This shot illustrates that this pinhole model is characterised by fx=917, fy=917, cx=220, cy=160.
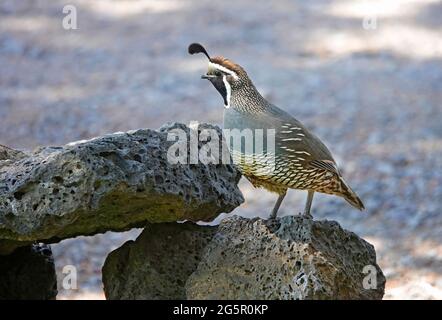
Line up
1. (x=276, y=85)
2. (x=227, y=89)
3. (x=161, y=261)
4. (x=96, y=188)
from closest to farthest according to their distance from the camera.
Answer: (x=96, y=188), (x=227, y=89), (x=161, y=261), (x=276, y=85)

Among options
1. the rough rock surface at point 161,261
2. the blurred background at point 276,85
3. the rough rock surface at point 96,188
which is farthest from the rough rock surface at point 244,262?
the blurred background at point 276,85

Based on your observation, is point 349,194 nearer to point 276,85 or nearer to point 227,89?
point 227,89

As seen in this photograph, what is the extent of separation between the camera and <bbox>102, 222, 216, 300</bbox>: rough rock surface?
470cm

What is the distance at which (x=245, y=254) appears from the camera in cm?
434

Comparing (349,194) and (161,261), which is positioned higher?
(349,194)

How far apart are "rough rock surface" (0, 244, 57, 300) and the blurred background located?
69.3 inches

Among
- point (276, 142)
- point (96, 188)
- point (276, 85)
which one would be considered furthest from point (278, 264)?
point (276, 85)

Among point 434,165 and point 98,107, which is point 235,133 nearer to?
point 434,165

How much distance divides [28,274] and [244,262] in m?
1.63

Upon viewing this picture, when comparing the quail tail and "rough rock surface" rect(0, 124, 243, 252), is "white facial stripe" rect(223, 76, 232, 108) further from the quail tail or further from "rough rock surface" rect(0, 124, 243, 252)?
the quail tail

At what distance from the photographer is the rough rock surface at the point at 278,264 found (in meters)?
4.17

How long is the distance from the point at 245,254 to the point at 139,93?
6.74 m

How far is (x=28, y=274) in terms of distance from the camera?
17.6 ft

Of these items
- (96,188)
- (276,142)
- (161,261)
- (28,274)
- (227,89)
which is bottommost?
(28,274)
